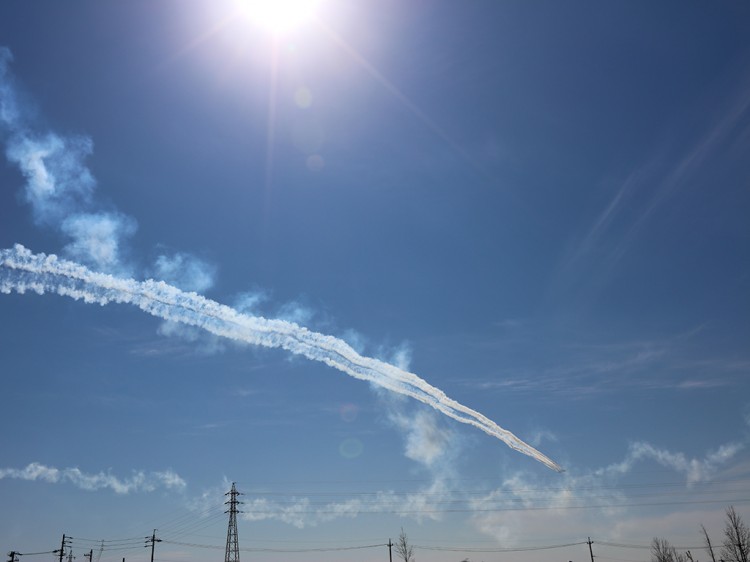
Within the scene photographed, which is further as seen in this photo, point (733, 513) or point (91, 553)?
point (91, 553)

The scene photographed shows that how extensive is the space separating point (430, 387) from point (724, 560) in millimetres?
94479

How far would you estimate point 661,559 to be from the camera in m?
138

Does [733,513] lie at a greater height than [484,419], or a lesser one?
lesser

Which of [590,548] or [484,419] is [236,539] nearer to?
[484,419]

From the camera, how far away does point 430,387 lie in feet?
259

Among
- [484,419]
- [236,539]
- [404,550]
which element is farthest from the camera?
[404,550]

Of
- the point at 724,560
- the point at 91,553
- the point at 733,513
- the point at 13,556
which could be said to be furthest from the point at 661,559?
the point at 13,556

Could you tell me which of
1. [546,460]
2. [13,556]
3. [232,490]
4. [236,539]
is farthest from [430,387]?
[13,556]

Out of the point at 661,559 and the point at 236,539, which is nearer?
the point at 236,539

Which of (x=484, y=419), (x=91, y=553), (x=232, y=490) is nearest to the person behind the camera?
(x=484, y=419)

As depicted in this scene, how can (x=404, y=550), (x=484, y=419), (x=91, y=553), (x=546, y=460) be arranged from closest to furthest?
(x=546, y=460) < (x=484, y=419) < (x=91, y=553) < (x=404, y=550)

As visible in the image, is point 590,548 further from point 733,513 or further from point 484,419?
point 484,419

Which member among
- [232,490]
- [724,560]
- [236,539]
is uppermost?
[232,490]

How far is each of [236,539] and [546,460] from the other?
5579 cm
